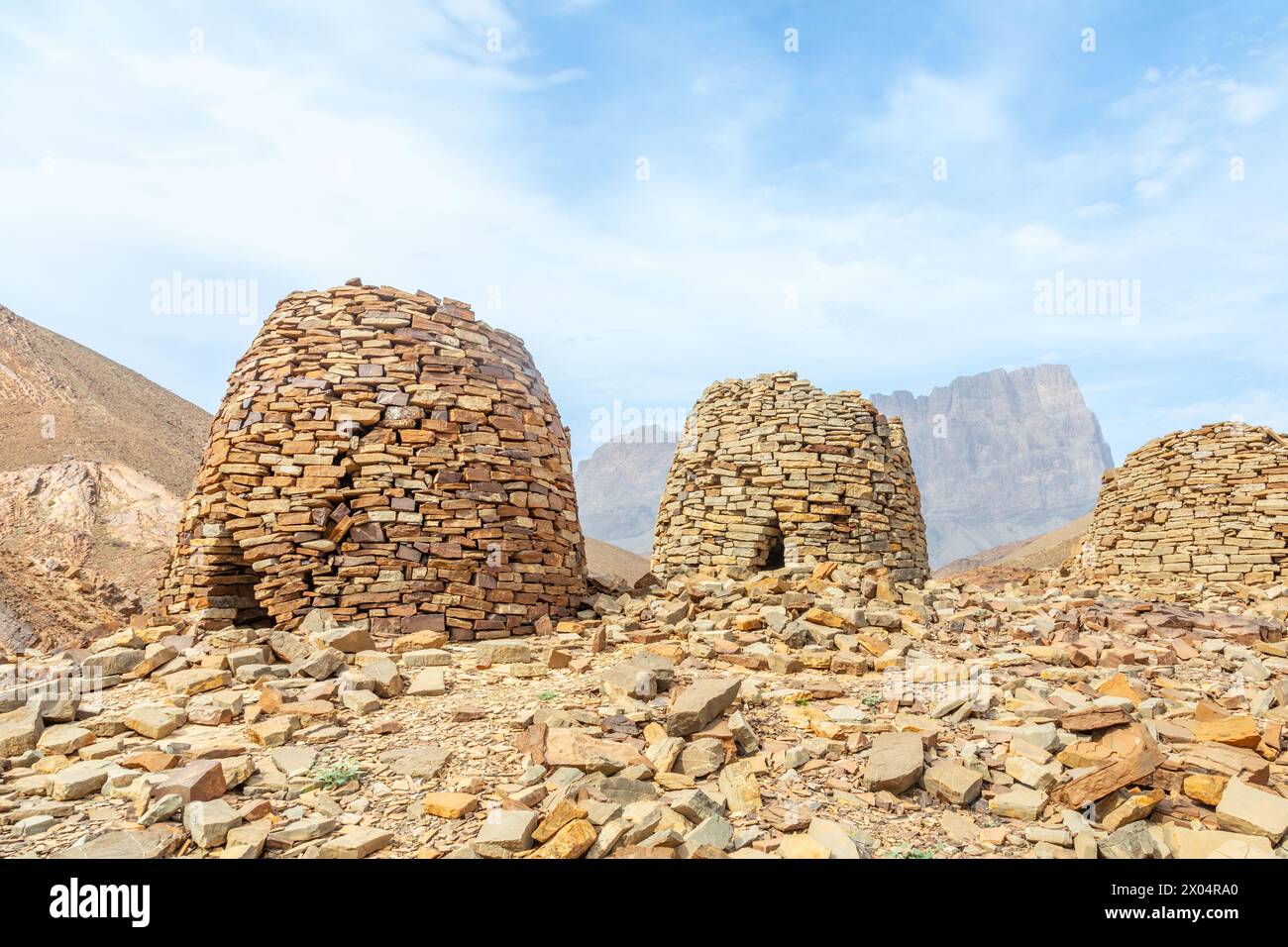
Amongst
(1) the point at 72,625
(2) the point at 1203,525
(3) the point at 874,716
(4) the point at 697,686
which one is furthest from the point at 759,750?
(1) the point at 72,625

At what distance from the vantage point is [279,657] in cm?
571

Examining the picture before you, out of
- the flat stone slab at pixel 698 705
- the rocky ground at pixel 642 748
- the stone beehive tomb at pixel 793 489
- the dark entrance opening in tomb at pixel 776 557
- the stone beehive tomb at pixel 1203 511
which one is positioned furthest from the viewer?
the stone beehive tomb at pixel 1203 511

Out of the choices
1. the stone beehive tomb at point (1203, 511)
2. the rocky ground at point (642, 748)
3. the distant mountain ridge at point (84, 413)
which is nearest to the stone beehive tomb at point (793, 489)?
the rocky ground at point (642, 748)

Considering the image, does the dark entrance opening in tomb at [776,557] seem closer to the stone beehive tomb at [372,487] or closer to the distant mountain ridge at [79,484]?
the distant mountain ridge at [79,484]

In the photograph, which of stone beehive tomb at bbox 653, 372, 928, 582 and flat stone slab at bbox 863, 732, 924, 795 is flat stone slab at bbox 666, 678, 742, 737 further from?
stone beehive tomb at bbox 653, 372, 928, 582

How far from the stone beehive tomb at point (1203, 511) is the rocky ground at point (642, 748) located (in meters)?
6.20

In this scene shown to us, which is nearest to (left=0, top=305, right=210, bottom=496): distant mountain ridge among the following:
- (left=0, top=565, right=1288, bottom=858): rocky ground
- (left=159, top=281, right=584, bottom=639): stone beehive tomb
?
(left=159, top=281, right=584, bottom=639): stone beehive tomb

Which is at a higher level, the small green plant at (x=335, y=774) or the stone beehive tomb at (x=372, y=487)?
the stone beehive tomb at (x=372, y=487)

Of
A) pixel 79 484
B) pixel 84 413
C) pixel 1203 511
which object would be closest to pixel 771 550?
pixel 1203 511

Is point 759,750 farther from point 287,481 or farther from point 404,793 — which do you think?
point 287,481

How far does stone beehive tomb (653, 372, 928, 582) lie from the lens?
33.6 feet

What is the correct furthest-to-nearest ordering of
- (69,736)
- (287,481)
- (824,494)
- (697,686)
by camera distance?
(824,494) → (287,481) → (697,686) → (69,736)

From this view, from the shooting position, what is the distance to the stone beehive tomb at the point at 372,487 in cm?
646

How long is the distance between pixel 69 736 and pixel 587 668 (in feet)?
10.8
